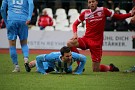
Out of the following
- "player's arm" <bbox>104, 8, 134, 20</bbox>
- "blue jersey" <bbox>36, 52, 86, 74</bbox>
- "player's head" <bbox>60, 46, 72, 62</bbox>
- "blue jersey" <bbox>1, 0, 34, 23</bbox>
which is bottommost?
"blue jersey" <bbox>36, 52, 86, 74</bbox>

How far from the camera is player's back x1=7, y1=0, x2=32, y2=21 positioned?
13125mm

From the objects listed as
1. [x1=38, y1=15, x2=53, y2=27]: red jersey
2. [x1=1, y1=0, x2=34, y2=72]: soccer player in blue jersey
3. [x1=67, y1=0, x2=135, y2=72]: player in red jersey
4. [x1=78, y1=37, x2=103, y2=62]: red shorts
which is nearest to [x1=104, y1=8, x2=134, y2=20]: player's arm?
[x1=67, y1=0, x2=135, y2=72]: player in red jersey

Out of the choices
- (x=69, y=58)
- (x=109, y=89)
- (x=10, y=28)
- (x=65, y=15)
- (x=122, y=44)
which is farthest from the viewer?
(x=65, y=15)

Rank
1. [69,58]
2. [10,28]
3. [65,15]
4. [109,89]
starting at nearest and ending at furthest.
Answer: [109,89]
[69,58]
[10,28]
[65,15]

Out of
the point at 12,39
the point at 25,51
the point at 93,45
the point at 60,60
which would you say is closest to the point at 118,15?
the point at 93,45

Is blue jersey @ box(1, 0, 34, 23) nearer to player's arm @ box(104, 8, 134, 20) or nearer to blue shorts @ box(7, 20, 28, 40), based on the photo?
blue shorts @ box(7, 20, 28, 40)

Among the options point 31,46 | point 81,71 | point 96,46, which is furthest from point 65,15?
point 81,71

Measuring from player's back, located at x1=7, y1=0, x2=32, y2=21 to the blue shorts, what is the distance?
0.37 ft

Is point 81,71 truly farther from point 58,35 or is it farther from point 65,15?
point 65,15

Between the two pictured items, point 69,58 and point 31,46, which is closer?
point 69,58

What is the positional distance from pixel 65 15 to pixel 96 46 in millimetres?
11993

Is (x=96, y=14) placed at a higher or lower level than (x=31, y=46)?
higher

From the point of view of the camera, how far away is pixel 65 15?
2569 cm

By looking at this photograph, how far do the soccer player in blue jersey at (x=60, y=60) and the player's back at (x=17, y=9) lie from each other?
1589 mm
